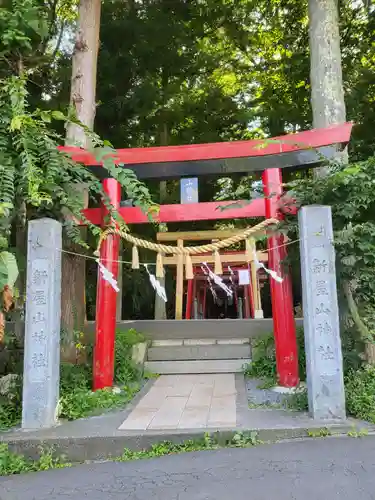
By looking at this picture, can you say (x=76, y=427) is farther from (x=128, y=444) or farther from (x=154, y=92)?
(x=154, y=92)

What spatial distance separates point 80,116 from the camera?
6.60 metres

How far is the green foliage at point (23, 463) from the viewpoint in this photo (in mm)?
3766

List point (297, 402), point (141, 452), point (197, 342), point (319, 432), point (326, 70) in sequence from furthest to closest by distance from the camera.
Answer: point (197, 342) < point (326, 70) < point (297, 402) < point (319, 432) < point (141, 452)

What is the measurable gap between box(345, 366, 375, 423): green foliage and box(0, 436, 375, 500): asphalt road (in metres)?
0.48

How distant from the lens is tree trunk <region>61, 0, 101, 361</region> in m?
6.26

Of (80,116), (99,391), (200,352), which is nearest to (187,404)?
(99,391)

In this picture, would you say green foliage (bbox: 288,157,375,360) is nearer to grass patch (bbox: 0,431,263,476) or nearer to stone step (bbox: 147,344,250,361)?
grass patch (bbox: 0,431,263,476)

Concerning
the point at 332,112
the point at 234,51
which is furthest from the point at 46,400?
the point at 234,51

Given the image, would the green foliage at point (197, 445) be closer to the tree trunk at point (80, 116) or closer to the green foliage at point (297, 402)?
the green foliage at point (297, 402)

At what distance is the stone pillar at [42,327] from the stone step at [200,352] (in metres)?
3.24

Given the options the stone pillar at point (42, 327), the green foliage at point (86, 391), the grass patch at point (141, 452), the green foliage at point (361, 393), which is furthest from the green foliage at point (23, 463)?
the green foliage at point (361, 393)

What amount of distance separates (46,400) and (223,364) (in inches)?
145

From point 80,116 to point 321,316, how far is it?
4.79m

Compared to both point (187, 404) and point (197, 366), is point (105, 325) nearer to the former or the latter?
point (187, 404)
